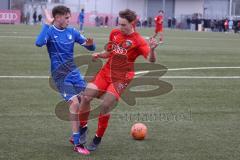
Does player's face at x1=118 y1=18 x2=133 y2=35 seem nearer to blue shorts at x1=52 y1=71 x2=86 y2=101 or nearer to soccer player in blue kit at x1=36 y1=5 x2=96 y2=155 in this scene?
soccer player in blue kit at x1=36 y1=5 x2=96 y2=155

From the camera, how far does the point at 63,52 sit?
7.77 m

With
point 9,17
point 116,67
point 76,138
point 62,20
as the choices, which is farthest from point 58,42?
point 9,17

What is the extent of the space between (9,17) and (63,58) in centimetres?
6037

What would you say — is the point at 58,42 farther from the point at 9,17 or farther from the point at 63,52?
the point at 9,17

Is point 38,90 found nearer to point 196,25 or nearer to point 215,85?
point 215,85

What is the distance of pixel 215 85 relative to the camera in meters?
14.2

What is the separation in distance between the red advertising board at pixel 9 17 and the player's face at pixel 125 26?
5780 centimetres

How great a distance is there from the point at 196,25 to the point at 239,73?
59.7 meters

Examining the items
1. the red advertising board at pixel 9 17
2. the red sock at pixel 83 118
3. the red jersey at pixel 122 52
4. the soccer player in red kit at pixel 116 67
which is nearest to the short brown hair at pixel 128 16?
the soccer player in red kit at pixel 116 67

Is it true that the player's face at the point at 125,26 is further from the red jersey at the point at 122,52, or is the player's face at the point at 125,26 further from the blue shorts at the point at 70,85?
the blue shorts at the point at 70,85

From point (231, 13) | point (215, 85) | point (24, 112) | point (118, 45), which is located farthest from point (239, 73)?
point (231, 13)

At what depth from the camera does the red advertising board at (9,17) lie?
6429cm

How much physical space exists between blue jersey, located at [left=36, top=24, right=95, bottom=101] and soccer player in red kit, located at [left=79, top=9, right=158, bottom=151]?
0.22 metres

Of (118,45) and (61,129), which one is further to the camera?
(61,129)
